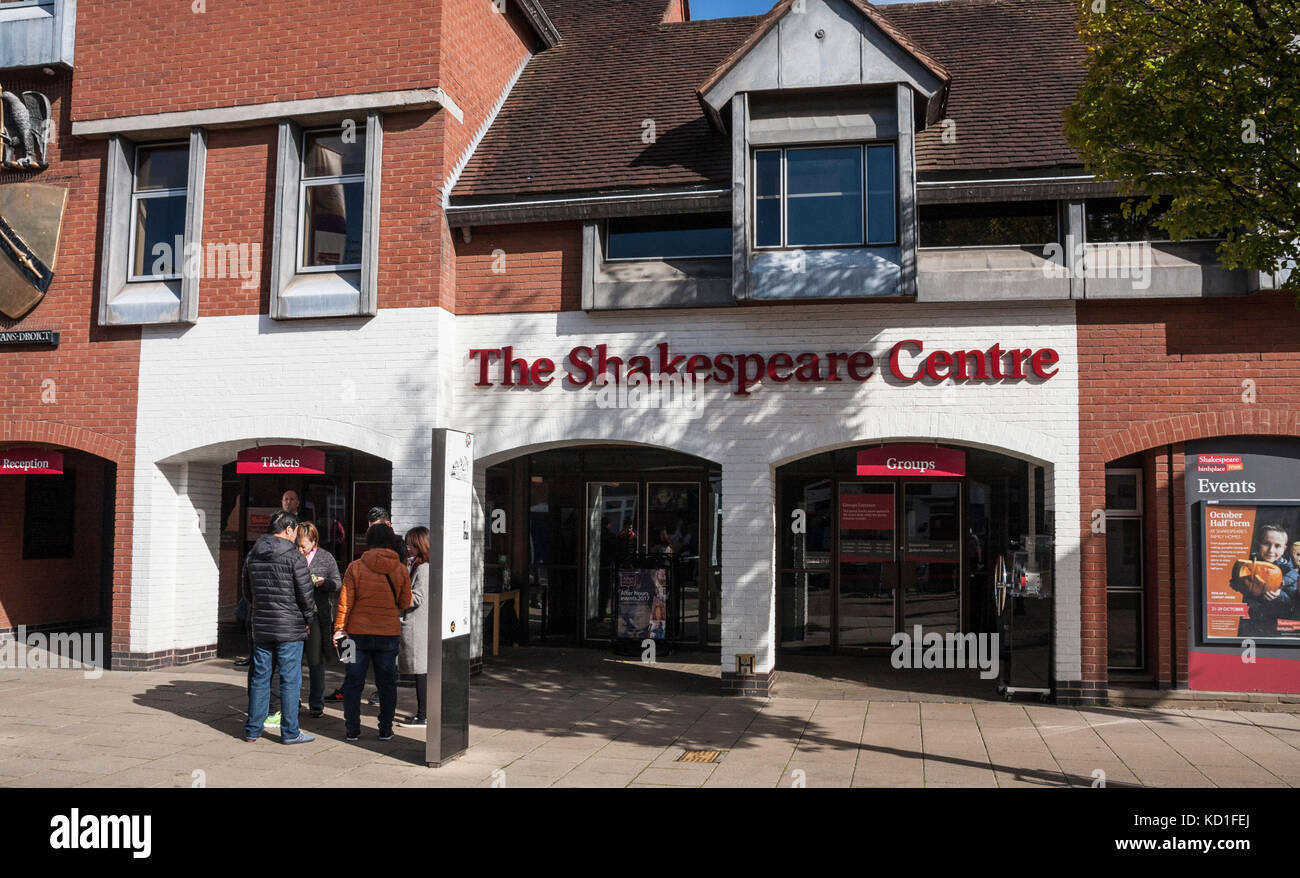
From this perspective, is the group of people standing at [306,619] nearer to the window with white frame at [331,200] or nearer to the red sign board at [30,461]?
the window with white frame at [331,200]

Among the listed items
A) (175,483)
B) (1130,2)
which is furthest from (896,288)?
(175,483)

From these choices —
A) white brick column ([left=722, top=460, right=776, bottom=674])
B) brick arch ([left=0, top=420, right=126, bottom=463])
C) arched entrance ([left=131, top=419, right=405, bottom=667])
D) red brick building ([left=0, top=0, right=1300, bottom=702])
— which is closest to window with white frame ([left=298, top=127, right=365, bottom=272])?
red brick building ([left=0, top=0, right=1300, bottom=702])

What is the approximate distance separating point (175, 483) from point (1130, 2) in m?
11.3

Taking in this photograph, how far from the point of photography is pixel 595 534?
553 inches

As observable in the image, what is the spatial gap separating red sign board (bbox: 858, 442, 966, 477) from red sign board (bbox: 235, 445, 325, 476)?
6.25m

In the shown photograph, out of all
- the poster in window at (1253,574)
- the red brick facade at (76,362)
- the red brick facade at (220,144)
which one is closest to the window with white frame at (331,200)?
the red brick facade at (220,144)

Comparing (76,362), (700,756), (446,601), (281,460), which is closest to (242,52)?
(76,362)

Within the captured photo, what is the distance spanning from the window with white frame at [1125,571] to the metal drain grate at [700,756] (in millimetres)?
5037

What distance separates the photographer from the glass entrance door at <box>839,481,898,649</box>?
43.2 ft

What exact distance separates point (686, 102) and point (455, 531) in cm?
729

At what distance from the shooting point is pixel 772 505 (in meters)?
10.9

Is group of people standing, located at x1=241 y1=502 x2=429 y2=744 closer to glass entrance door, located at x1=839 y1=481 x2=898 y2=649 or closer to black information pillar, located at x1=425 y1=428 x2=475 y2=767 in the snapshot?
black information pillar, located at x1=425 y1=428 x2=475 y2=767

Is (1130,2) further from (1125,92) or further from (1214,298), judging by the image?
(1214,298)

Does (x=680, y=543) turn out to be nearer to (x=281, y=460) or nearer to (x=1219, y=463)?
(x=281, y=460)
